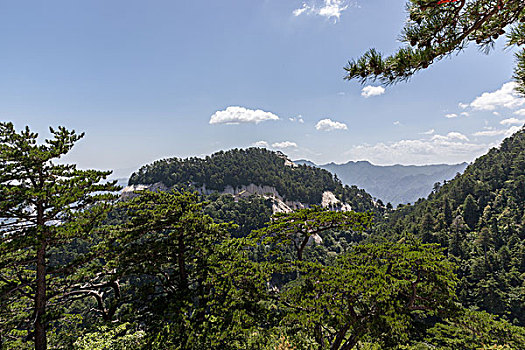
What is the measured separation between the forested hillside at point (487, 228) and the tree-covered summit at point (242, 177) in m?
36.6

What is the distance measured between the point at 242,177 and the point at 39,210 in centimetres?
12712

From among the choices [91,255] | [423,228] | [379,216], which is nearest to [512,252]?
[423,228]

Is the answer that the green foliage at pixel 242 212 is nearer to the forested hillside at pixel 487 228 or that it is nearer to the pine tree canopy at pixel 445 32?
the forested hillside at pixel 487 228

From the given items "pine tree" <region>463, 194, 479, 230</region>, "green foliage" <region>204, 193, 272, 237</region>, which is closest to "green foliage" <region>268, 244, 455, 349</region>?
"green foliage" <region>204, 193, 272, 237</region>

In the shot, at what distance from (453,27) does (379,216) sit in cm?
14458

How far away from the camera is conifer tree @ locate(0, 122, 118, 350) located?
890 centimetres

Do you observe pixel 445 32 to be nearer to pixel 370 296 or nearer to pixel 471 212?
pixel 370 296

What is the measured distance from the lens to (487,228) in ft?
222

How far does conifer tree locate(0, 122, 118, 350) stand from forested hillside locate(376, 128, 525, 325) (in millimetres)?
53572

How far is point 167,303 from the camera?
33.4ft

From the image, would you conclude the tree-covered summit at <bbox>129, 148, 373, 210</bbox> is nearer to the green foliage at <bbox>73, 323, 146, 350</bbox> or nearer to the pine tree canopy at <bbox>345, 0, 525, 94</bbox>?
the green foliage at <bbox>73, 323, 146, 350</bbox>

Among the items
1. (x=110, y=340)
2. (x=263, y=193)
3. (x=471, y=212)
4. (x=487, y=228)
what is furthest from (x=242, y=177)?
(x=110, y=340)

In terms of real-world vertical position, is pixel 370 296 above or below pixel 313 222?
below

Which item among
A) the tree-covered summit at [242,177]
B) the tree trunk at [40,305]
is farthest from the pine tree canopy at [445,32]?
the tree-covered summit at [242,177]
